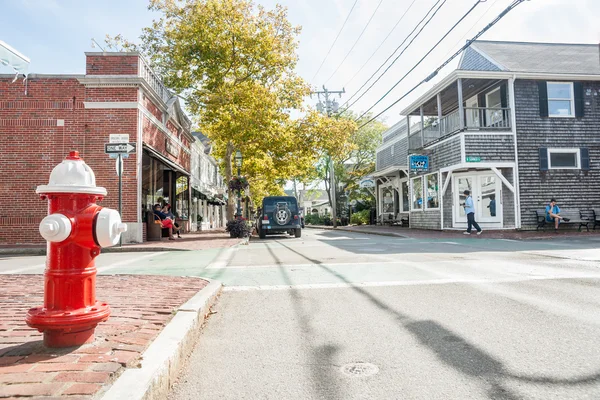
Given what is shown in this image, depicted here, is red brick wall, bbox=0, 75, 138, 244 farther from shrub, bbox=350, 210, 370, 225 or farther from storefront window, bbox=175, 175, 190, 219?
shrub, bbox=350, 210, 370, 225

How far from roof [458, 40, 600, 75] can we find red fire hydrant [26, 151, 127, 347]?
1795 centimetres

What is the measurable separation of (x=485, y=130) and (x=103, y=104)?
14.5 metres

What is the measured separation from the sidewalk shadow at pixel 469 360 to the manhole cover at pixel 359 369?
0.50 metres

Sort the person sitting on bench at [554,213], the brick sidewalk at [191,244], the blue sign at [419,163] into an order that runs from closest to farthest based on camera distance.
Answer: the brick sidewalk at [191,244], the person sitting on bench at [554,213], the blue sign at [419,163]

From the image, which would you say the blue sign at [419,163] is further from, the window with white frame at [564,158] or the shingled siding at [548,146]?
the window with white frame at [564,158]

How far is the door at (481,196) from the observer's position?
17.0 m

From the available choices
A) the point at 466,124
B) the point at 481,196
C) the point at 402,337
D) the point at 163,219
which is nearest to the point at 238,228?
the point at 163,219

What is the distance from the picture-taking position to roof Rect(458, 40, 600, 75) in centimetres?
1750

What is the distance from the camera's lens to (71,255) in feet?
8.30

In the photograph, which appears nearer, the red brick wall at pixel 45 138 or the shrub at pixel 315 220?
the red brick wall at pixel 45 138

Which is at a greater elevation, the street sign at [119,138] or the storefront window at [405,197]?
the street sign at [119,138]

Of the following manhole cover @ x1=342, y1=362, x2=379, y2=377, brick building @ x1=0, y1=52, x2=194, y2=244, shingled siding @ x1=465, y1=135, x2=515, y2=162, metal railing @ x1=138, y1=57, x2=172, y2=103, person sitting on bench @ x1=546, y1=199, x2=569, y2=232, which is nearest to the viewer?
manhole cover @ x1=342, y1=362, x2=379, y2=377

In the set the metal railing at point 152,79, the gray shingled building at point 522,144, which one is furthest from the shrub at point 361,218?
the metal railing at point 152,79

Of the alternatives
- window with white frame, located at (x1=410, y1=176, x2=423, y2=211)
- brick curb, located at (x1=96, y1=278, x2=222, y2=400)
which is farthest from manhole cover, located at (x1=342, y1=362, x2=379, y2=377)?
window with white frame, located at (x1=410, y1=176, x2=423, y2=211)
